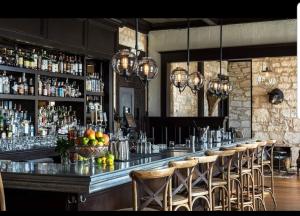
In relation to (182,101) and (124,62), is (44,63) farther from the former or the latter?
(182,101)

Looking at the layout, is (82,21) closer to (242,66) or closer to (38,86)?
(38,86)

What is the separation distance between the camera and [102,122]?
315 inches

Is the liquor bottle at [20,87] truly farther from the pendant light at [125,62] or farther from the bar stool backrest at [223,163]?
the bar stool backrest at [223,163]

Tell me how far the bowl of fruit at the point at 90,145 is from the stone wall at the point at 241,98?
9.58 meters

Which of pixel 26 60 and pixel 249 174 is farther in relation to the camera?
pixel 26 60

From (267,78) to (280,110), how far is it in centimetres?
103

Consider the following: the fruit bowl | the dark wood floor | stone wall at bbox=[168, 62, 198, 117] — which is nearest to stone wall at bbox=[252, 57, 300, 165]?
stone wall at bbox=[168, 62, 198, 117]

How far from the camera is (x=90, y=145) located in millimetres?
3902

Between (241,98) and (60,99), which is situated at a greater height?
(241,98)

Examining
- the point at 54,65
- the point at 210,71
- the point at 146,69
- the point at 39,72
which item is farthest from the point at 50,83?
the point at 210,71

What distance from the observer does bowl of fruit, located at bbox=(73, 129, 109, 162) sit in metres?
3.91

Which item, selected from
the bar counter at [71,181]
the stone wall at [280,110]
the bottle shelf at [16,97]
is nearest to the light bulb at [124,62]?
the bar counter at [71,181]

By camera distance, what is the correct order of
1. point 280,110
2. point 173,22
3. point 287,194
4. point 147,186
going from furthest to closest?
point 280,110 → point 173,22 → point 287,194 → point 147,186
